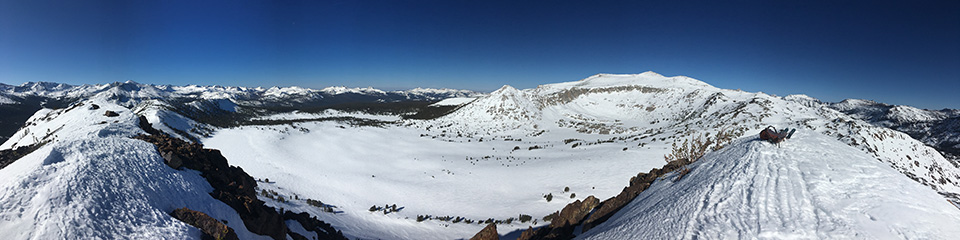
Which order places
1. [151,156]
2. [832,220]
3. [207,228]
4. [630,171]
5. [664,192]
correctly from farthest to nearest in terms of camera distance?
1. [630,171]
2. [151,156]
3. [664,192]
4. [207,228]
5. [832,220]

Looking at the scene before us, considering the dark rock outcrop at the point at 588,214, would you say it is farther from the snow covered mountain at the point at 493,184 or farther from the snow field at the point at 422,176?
the snow field at the point at 422,176

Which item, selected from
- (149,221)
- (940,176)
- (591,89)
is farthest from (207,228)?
(591,89)

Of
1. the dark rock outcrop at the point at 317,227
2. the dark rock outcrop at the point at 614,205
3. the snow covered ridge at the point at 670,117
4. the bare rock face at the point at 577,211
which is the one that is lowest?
the dark rock outcrop at the point at 317,227

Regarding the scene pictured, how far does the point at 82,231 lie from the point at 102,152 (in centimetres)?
362

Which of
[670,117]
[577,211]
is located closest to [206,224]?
[577,211]

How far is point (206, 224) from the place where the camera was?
598 cm

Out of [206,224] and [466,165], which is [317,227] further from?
[466,165]

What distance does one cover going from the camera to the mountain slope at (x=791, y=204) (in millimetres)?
4449

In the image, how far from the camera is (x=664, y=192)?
7.37 meters

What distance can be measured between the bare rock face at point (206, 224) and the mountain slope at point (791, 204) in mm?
7723

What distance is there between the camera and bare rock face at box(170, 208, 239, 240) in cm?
592

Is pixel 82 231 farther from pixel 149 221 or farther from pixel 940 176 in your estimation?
pixel 940 176

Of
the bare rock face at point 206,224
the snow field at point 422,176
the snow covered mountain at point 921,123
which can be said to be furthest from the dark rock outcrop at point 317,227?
the snow covered mountain at point 921,123

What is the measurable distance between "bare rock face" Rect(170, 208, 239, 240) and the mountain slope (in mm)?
7723
